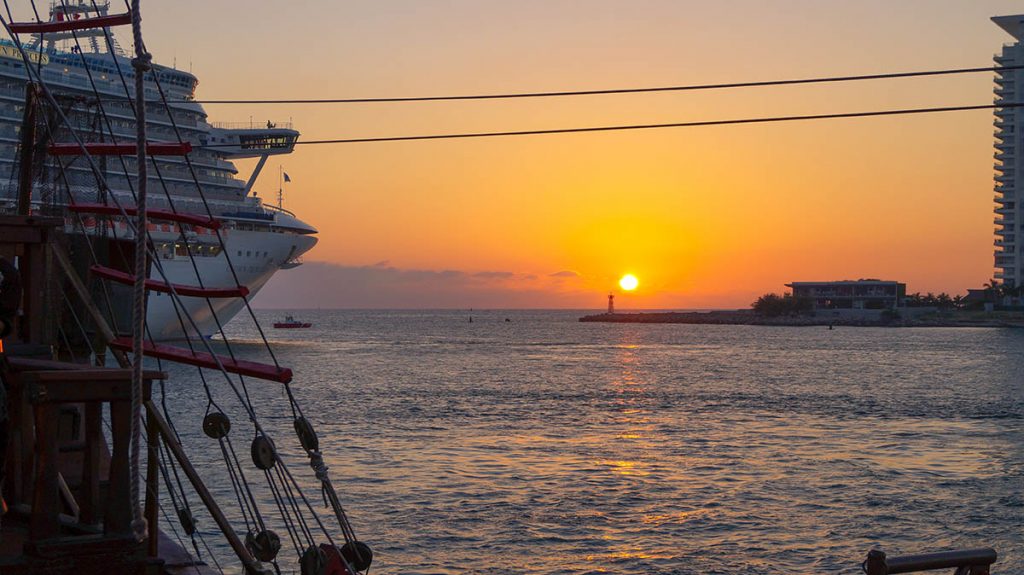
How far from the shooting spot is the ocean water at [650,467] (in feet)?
64.9

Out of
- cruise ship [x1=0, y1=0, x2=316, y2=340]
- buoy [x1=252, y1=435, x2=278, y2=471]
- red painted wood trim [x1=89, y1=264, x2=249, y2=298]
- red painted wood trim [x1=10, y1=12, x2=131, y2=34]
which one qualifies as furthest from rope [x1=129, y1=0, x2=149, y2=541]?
cruise ship [x1=0, y1=0, x2=316, y2=340]

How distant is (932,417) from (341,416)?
2646 centimetres

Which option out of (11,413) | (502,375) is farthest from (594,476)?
(502,375)

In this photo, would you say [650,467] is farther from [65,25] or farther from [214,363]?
[214,363]

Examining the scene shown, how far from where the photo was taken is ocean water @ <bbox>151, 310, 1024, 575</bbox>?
19781 mm

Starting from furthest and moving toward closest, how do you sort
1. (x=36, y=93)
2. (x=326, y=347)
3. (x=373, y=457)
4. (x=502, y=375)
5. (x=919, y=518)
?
(x=326, y=347) → (x=502, y=375) → (x=373, y=457) → (x=919, y=518) → (x=36, y=93)

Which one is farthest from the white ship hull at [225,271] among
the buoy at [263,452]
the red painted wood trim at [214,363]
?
the buoy at [263,452]

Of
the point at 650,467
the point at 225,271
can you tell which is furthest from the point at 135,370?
the point at 225,271

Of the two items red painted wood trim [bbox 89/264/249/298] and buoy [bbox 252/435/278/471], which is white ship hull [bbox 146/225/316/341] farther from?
buoy [bbox 252/435/278/471]

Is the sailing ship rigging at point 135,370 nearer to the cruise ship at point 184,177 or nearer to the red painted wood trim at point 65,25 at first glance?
the red painted wood trim at point 65,25

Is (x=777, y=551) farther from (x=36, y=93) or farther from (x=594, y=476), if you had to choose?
(x=36, y=93)

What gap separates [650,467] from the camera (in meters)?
30.6

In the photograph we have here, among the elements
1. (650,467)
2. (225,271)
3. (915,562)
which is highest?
(225,271)

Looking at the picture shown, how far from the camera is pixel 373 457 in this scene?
105 ft
